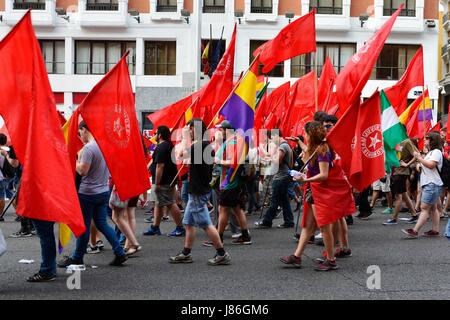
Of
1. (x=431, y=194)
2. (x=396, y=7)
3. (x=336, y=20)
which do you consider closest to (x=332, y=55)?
(x=336, y=20)

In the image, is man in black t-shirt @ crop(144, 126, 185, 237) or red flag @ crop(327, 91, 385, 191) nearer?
red flag @ crop(327, 91, 385, 191)

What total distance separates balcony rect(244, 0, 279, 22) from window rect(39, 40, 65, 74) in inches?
375

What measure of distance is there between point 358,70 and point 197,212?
113 inches

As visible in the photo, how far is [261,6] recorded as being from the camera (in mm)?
30016

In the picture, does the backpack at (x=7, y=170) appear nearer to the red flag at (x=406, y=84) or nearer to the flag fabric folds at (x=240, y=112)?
the flag fabric folds at (x=240, y=112)

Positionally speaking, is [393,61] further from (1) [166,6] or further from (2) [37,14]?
(2) [37,14]

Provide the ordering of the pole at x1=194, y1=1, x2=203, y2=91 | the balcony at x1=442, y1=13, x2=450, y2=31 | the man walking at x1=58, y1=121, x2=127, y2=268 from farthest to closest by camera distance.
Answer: the balcony at x1=442, y1=13, x2=450, y2=31, the pole at x1=194, y1=1, x2=203, y2=91, the man walking at x1=58, y1=121, x2=127, y2=268

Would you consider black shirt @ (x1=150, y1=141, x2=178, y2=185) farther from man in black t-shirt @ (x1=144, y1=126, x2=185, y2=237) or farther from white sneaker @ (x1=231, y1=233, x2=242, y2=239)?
white sneaker @ (x1=231, y1=233, x2=242, y2=239)

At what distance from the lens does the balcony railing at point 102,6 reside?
29547 mm

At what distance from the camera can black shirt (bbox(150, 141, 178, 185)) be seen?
9.17 metres

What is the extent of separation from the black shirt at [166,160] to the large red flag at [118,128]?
168 centimetres

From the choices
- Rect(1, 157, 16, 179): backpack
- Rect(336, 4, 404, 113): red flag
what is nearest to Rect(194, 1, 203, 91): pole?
Rect(1, 157, 16, 179): backpack
